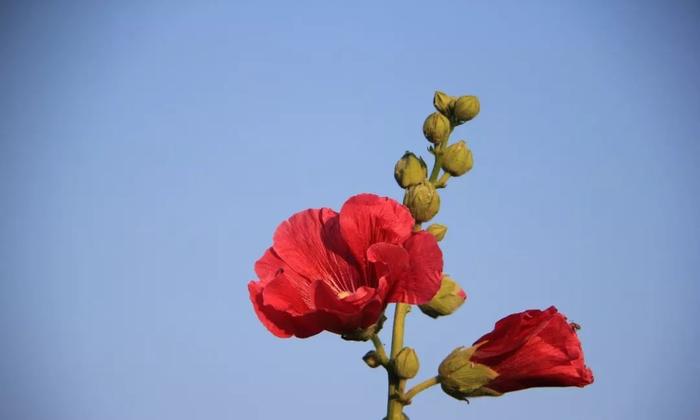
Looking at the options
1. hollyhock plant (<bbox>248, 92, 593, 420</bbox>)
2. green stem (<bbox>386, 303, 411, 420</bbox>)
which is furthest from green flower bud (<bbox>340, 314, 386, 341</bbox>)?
green stem (<bbox>386, 303, 411, 420</bbox>)

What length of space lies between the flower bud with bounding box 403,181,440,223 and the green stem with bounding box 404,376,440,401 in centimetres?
66

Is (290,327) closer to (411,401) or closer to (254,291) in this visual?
(254,291)

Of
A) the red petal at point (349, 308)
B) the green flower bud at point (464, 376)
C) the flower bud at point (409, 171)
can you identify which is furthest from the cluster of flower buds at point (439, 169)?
the red petal at point (349, 308)

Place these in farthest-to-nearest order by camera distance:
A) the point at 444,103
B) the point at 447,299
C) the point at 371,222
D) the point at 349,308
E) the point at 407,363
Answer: the point at 444,103
the point at 447,299
the point at 371,222
the point at 407,363
the point at 349,308

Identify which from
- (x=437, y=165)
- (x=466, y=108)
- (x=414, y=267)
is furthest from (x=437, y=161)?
(x=414, y=267)

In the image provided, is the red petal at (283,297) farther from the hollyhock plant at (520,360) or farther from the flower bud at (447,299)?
the hollyhock plant at (520,360)

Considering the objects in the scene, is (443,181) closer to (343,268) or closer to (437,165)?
(437,165)

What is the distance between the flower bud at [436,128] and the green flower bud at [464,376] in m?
0.99

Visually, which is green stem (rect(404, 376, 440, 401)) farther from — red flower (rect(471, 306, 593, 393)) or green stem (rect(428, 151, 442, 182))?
green stem (rect(428, 151, 442, 182))

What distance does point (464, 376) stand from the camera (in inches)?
135

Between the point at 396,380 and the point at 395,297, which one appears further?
the point at 396,380

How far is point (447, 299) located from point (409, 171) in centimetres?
57

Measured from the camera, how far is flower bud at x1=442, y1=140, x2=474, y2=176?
3.81m

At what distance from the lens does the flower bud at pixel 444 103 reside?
4059mm
